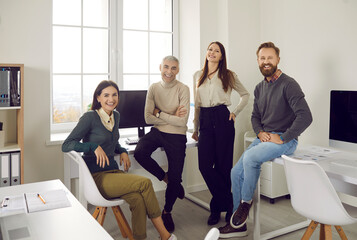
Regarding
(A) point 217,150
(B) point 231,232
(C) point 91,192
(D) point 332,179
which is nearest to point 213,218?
(B) point 231,232

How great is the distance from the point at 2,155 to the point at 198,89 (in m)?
1.69

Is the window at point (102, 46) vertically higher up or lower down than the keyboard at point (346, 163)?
higher up

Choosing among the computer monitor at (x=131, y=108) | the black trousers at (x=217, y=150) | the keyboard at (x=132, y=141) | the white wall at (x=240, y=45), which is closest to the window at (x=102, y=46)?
the white wall at (x=240, y=45)

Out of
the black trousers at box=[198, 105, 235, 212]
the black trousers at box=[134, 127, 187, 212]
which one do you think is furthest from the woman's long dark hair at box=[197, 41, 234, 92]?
the black trousers at box=[134, 127, 187, 212]

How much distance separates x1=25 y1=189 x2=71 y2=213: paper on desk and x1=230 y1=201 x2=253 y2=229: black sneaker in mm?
1490

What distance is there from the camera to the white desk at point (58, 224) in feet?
3.84

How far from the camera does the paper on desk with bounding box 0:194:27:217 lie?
1299mm

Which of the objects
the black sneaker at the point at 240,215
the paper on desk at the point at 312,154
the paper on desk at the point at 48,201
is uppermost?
the paper on desk at the point at 312,154

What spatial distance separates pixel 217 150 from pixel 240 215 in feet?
2.00

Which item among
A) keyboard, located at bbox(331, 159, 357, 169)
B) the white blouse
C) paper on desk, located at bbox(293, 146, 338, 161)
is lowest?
keyboard, located at bbox(331, 159, 357, 169)

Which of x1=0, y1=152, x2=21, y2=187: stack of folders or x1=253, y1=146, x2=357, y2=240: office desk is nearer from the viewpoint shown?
x1=253, y1=146, x2=357, y2=240: office desk

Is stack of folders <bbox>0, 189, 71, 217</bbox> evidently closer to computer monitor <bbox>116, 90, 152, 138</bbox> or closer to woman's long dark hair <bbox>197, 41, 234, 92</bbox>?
computer monitor <bbox>116, 90, 152, 138</bbox>

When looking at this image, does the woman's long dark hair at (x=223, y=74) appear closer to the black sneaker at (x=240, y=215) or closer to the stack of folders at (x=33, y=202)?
the black sneaker at (x=240, y=215)

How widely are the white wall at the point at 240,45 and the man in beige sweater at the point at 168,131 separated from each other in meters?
0.92
